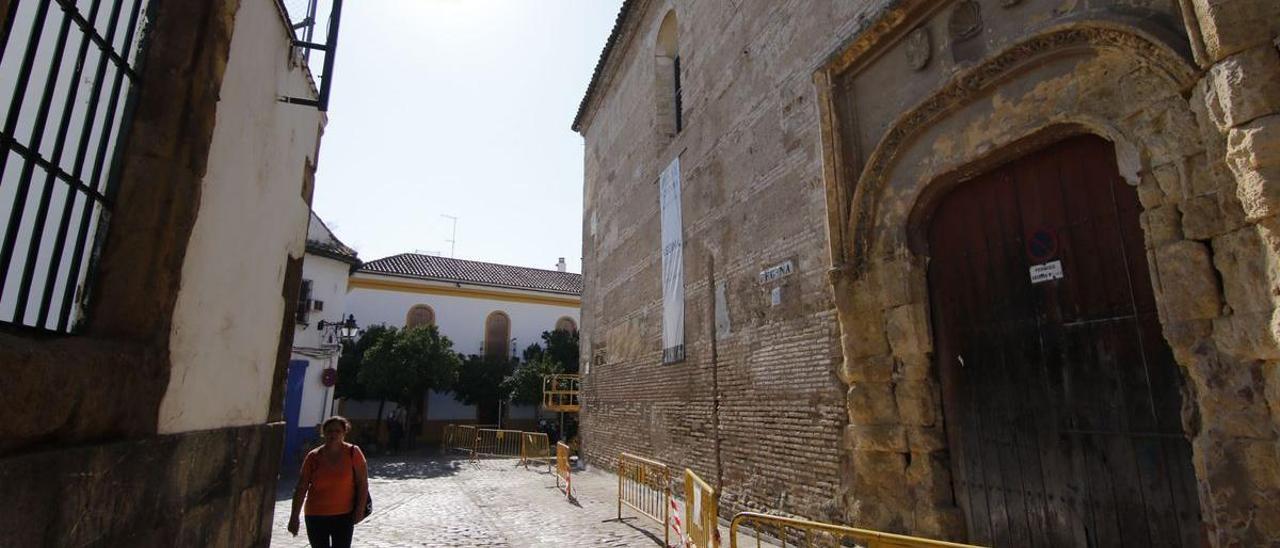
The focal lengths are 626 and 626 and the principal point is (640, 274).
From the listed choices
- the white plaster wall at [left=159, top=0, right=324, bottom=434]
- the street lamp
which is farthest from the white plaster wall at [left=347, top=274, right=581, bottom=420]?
the white plaster wall at [left=159, top=0, right=324, bottom=434]

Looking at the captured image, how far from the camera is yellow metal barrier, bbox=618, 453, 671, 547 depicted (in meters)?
7.42

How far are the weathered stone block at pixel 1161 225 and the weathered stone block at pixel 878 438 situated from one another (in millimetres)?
2329

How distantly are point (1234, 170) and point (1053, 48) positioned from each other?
1.51 m

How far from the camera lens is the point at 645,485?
8.02m

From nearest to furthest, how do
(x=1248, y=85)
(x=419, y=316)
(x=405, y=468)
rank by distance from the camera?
(x=1248, y=85), (x=405, y=468), (x=419, y=316)

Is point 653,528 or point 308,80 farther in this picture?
point 653,528

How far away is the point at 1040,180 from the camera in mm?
4547

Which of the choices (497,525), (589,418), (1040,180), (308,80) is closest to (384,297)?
(589,418)

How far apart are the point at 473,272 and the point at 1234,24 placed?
28813mm

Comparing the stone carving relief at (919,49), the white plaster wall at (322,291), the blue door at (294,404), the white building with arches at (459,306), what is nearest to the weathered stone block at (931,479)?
the stone carving relief at (919,49)

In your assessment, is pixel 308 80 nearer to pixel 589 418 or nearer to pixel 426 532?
pixel 426 532

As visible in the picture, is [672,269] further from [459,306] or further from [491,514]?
[459,306]

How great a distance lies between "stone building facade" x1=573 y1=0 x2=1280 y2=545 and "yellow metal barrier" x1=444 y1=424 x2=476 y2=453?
13467 mm

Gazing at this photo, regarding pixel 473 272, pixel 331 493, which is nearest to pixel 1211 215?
pixel 331 493
